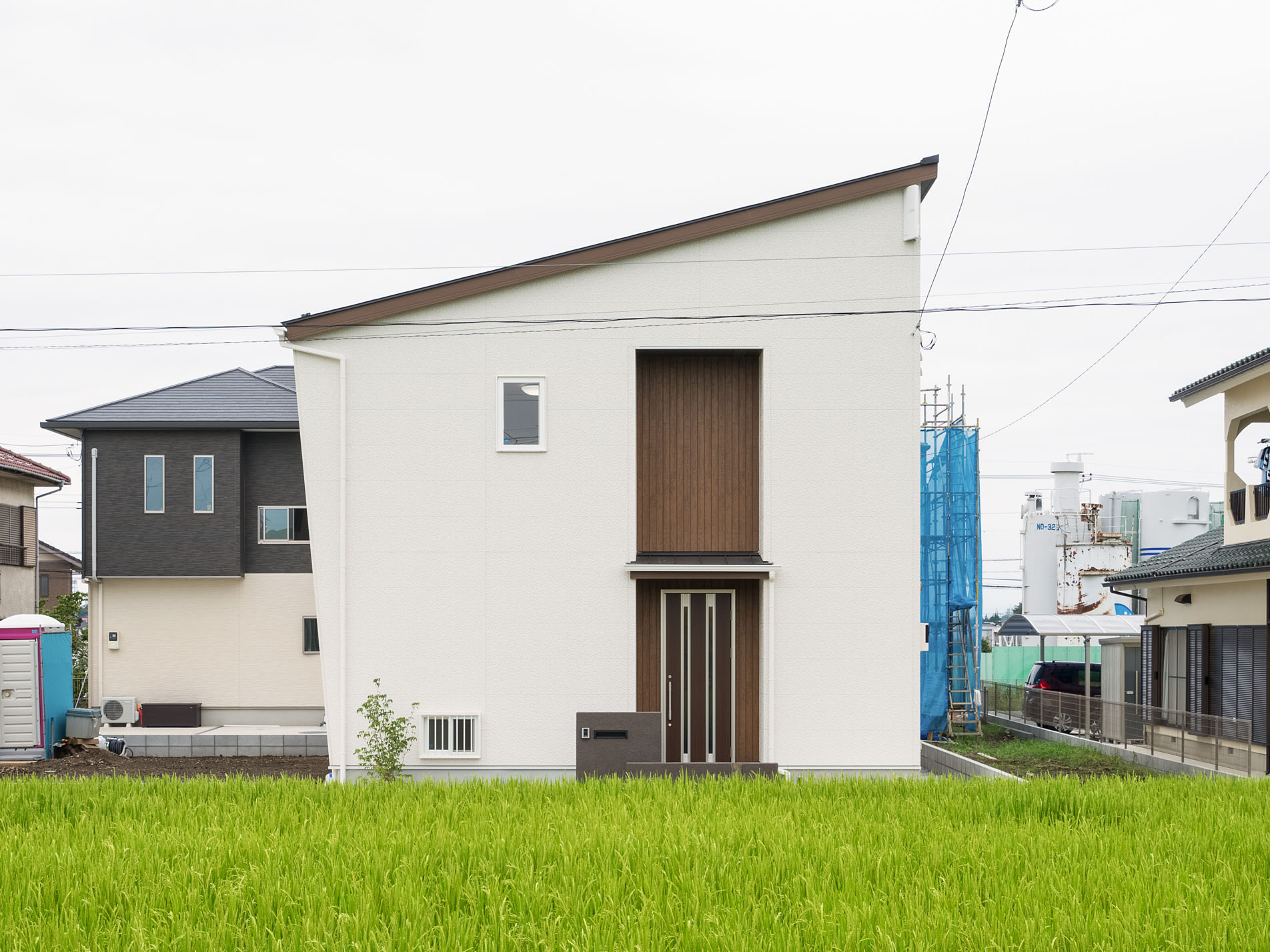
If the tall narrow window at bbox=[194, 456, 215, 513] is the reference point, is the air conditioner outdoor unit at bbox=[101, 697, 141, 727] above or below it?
below

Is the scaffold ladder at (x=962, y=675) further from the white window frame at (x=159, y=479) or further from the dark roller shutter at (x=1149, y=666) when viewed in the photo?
the white window frame at (x=159, y=479)

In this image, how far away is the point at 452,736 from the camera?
42.8 feet

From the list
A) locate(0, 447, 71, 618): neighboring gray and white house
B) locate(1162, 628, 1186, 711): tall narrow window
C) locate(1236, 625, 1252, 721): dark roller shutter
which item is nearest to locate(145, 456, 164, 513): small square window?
locate(0, 447, 71, 618): neighboring gray and white house

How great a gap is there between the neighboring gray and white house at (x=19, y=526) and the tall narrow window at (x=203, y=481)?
928 centimetres

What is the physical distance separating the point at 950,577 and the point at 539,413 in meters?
12.6

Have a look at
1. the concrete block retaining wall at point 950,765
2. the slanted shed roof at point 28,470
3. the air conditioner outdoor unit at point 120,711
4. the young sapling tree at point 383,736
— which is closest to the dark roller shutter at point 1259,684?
the concrete block retaining wall at point 950,765

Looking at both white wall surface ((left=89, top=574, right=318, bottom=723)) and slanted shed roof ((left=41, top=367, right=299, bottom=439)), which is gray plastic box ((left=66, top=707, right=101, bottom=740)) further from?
slanted shed roof ((left=41, top=367, right=299, bottom=439))

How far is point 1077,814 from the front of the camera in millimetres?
8086

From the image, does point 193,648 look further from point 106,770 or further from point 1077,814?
point 1077,814

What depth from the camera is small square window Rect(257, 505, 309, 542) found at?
75.2ft

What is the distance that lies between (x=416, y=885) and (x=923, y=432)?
19.0 meters

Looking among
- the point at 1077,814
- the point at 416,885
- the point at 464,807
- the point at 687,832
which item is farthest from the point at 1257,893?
the point at 464,807

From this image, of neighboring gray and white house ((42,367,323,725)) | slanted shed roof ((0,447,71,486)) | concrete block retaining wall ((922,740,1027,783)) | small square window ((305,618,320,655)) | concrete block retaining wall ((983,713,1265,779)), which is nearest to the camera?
concrete block retaining wall ((922,740,1027,783))

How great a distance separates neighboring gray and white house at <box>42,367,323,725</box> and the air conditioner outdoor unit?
768mm
